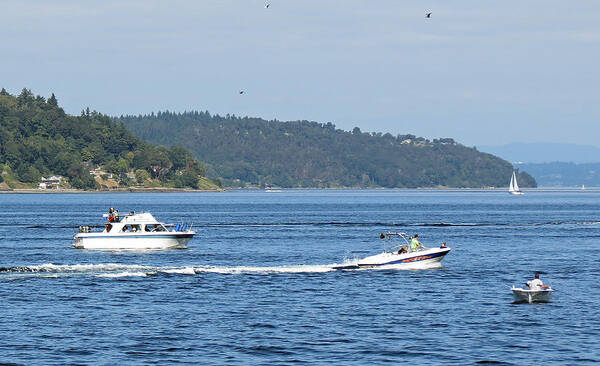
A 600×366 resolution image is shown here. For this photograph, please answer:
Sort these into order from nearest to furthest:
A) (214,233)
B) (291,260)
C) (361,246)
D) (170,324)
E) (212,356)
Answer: (212,356), (170,324), (291,260), (361,246), (214,233)

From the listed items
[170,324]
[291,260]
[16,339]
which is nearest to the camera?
[16,339]

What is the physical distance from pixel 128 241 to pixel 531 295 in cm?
5433

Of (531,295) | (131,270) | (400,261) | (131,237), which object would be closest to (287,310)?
(531,295)

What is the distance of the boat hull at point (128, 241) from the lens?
105 meters

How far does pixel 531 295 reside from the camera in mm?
62438

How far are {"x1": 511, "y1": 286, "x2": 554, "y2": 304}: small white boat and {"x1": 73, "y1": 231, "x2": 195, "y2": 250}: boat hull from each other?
51790 millimetres

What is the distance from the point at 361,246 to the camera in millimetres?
117125

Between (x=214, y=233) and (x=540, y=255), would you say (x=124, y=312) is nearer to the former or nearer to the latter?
(x=540, y=255)

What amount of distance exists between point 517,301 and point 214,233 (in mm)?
85873

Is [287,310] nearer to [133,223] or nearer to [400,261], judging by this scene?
[400,261]

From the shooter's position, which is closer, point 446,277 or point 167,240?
point 446,277

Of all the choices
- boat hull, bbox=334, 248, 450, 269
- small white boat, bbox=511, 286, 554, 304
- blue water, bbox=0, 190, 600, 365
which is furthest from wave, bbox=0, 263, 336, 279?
small white boat, bbox=511, 286, 554, 304

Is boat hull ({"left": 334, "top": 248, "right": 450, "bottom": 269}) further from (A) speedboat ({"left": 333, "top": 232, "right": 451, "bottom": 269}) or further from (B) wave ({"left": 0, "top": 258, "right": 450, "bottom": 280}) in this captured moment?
(B) wave ({"left": 0, "top": 258, "right": 450, "bottom": 280})

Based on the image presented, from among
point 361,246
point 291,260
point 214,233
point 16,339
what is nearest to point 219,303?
point 16,339
